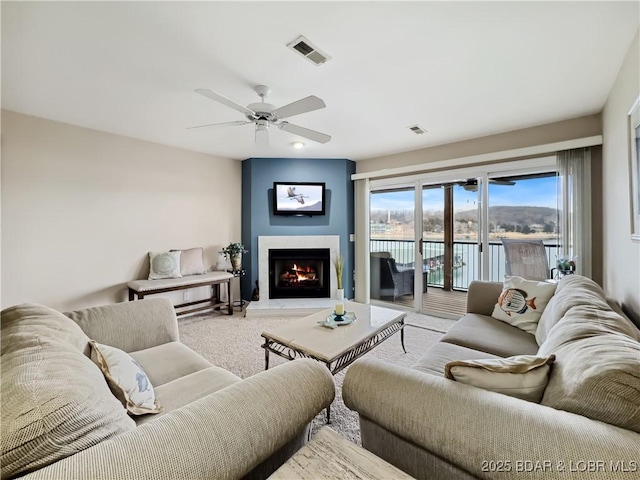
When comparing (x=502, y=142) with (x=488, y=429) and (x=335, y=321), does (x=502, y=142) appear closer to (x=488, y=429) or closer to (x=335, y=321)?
(x=335, y=321)

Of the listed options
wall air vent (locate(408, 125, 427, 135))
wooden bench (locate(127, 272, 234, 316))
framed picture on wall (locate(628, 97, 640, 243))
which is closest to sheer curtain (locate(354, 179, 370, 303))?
wall air vent (locate(408, 125, 427, 135))

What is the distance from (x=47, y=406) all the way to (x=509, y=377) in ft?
4.52

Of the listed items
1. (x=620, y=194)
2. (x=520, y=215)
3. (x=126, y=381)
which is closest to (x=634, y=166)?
(x=620, y=194)

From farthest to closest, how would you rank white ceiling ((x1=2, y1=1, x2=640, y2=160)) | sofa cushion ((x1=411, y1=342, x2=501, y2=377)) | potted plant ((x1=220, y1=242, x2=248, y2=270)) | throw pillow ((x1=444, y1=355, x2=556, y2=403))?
potted plant ((x1=220, y1=242, x2=248, y2=270)) → sofa cushion ((x1=411, y1=342, x2=501, y2=377)) → white ceiling ((x1=2, y1=1, x2=640, y2=160)) → throw pillow ((x1=444, y1=355, x2=556, y2=403))

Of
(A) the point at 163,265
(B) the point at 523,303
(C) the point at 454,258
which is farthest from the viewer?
(C) the point at 454,258

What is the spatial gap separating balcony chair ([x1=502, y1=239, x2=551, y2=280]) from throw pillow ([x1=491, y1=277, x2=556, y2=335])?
125cm

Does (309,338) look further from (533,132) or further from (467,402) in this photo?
(533,132)

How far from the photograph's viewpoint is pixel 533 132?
3.11m

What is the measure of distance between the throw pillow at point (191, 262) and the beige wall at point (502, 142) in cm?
304

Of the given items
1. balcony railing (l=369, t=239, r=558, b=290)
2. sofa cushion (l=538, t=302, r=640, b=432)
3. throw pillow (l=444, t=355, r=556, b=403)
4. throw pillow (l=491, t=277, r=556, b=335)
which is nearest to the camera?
sofa cushion (l=538, t=302, r=640, b=432)

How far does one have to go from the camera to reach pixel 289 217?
14.9ft

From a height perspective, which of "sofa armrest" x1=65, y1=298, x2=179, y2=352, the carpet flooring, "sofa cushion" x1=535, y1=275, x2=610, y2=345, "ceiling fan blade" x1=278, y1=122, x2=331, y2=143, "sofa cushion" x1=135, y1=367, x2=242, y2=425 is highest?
"ceiling fan blade" x1=278, y1=122, x2=331, y2=143

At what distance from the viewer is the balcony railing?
3.78m

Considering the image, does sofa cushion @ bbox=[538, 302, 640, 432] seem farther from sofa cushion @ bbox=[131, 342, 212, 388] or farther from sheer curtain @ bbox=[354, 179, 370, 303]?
sheer curtain @ bbox=[354, 179, 370, 303]
